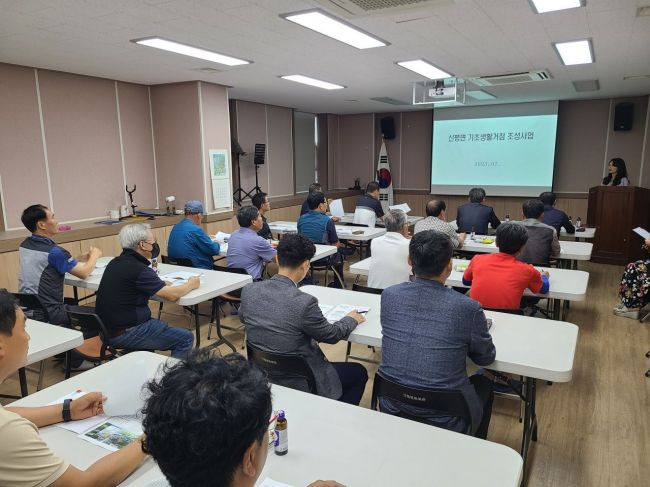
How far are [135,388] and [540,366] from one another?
1753 millimetres

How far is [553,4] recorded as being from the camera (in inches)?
132

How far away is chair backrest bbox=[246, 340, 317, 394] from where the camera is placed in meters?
2.17

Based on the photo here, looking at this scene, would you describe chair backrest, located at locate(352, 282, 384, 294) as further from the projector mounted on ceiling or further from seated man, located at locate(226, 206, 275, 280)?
the projector mounted on ceiling

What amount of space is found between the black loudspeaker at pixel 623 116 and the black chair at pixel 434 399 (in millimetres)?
8630

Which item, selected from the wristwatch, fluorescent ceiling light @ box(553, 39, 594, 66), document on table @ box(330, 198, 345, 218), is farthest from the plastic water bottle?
document on table @ box(330, 198, 345, 218)

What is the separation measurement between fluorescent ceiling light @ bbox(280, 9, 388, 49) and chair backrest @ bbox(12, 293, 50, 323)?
9.34 ft

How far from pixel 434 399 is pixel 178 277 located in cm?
264

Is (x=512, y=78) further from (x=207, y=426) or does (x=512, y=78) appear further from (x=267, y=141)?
(x=207, y=426)

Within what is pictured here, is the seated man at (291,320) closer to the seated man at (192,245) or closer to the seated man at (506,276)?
the seated man at (506,276)

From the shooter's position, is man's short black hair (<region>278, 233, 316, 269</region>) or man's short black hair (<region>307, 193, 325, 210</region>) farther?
man's short black hair (<region>307, 193, 325, 210</region>)

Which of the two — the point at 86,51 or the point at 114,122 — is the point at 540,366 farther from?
the point at 114,122

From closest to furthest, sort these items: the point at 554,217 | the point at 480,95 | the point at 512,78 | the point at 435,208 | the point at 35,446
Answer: the point at 35,446, the point at 435,208, the point at 554,217, the point at 512,78, the point at 480,95

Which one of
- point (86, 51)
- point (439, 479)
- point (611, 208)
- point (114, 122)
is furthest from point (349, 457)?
point (611, 208)

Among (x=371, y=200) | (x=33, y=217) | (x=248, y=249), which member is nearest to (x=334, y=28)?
(x=248, y=249)
